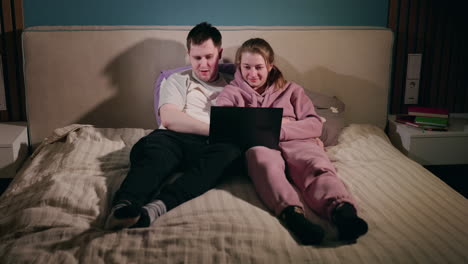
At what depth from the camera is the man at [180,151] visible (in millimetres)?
1331

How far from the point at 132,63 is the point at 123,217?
129 cm

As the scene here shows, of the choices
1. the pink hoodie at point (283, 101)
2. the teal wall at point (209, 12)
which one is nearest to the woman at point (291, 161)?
the pink hoodie at point (283, 101)

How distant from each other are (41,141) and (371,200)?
5.93ft

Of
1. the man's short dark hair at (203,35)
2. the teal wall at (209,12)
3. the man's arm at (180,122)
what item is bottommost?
the man's arm at (180,122)

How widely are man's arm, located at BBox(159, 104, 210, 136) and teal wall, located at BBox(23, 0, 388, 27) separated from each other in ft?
2.49

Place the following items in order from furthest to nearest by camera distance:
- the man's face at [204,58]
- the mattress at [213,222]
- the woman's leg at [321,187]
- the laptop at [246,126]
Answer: the man's face at [204,58] < the laptop at [246,126] < the woman's leg at [321,187] < the mattress at [213,222]

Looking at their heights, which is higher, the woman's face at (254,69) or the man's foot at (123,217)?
the woman's face at (254,69)

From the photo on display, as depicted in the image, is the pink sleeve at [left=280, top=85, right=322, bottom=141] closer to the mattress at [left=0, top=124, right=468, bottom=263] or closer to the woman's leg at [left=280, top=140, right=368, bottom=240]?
the woman's leg at [left=280, top=140, right=368, bottom=240]

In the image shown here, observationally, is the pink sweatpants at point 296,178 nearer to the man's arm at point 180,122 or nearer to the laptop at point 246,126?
the laptop at point 246,126

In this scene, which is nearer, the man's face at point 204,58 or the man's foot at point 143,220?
the man's foot at point 143,220

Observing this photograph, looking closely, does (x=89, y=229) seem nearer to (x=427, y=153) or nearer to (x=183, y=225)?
(x=183, y=225)

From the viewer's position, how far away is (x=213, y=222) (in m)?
1.24

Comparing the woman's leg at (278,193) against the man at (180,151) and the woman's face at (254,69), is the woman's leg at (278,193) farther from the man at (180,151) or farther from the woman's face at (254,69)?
the woman's face at (254,69)

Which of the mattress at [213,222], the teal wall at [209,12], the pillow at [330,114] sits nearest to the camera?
the mattress at [213,222]
